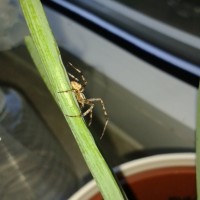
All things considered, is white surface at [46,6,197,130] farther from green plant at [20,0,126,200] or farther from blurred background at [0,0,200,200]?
green plant at [20,0,126,200]

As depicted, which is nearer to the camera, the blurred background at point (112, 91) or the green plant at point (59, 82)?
the green plant at point (59, 82)

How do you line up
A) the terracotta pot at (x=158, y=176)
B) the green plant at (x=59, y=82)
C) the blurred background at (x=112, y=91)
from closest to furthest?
the green plant at (x=59, y=82) → the terracotta pot at (x=158, y=176) → the blurred background at (x=112, y=91)

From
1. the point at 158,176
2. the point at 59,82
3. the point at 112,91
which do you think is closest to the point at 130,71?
the point at 112,91

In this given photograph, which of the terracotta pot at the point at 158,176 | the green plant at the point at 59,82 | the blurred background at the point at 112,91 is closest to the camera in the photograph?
the green plant at the point at 59,82

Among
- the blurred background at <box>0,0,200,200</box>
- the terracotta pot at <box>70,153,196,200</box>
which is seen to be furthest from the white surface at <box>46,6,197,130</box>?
the terracotta pot at <box>70,153,196,200</box>

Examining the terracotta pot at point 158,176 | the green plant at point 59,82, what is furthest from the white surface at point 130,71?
the green plant at point 59,82

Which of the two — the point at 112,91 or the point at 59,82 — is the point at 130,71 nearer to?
the point at 112,91

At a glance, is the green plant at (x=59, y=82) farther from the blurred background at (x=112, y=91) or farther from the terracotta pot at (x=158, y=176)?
the blurred background at (x=112, y=91)
